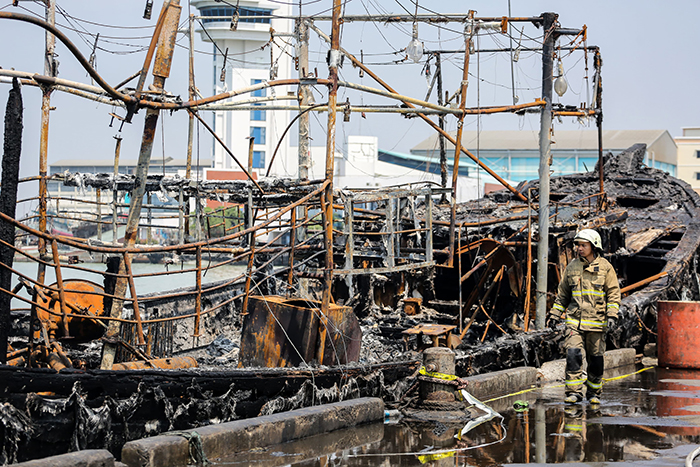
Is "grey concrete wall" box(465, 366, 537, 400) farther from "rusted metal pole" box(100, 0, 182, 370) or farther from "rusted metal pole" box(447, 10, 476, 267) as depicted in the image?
"rusted metal pole" box(100, 0, 182, 370)

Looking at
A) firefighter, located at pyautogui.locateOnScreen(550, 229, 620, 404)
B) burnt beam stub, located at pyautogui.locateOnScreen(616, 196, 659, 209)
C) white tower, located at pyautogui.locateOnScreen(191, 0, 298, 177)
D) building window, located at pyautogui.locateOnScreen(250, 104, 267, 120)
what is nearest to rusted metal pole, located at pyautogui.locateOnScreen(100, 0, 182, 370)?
firefighter, located at pyautogui.locateOnScreen(550, 229, 620, 404)

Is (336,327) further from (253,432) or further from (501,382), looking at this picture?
(501,382)

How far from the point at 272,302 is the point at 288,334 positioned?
0.43m

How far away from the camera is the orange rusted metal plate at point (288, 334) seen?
825 centimetres

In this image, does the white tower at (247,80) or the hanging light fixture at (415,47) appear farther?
the white tower at (247,80)

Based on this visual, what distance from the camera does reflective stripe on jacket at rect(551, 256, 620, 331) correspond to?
8.41m

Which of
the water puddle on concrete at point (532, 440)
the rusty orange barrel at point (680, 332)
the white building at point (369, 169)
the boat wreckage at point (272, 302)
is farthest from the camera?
the white building at point (369, 169)

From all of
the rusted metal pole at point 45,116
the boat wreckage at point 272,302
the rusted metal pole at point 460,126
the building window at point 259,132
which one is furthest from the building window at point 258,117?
the rusted metal pole at point 460,126

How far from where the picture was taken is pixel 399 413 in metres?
8.32

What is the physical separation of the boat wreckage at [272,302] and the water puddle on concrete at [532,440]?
81 centimetres

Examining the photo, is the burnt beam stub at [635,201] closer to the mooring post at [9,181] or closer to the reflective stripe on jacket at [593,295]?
the reflective stripe on jacket at [593,295]

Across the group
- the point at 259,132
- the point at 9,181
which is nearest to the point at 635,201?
the point at 9,181

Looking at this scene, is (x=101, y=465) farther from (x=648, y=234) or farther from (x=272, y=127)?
(x=272, y=127)

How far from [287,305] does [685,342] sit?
670 cm
